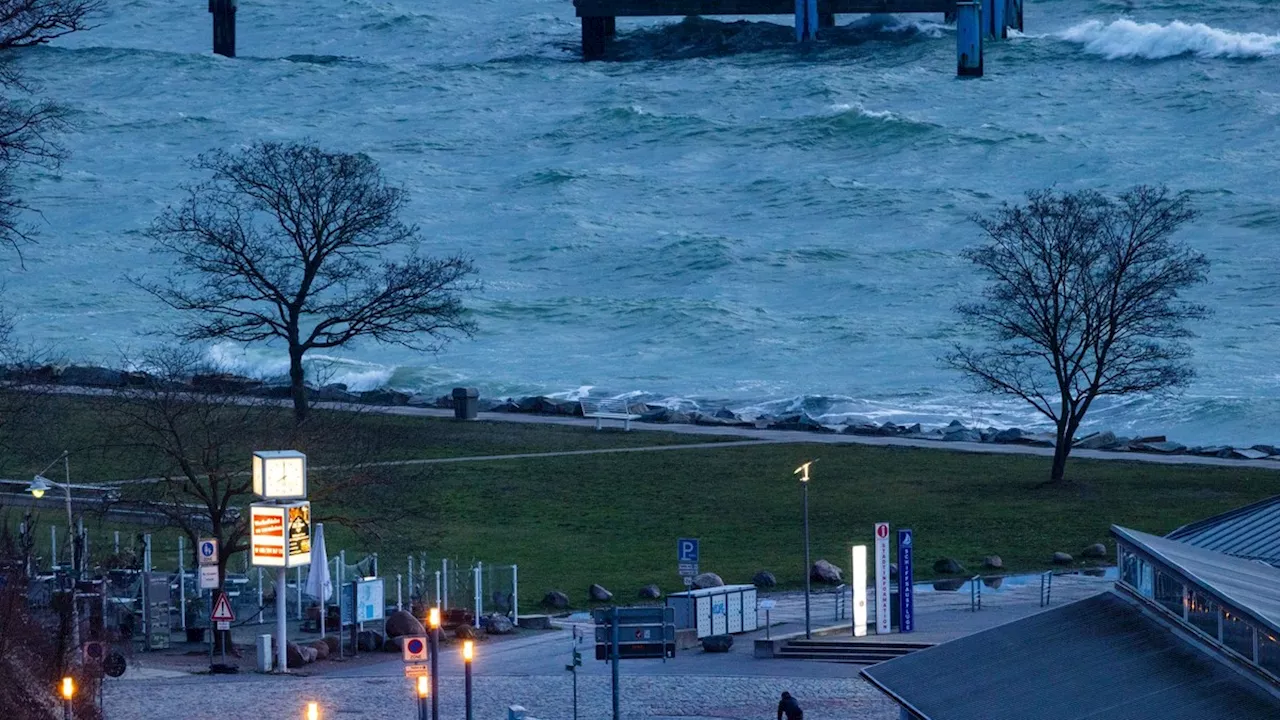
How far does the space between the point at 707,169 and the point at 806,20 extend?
1206 cm

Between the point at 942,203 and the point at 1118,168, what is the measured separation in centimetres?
887

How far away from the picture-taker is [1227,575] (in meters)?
25.3

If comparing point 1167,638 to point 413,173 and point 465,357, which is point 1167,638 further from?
point 413,173

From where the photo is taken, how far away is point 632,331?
86.6 m

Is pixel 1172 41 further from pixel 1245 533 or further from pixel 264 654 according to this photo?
pixel 264 654

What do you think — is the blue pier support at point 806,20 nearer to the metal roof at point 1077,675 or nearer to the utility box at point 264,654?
the utility box at point 264,654

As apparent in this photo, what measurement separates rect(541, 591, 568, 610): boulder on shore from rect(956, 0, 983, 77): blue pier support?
23.1 meters

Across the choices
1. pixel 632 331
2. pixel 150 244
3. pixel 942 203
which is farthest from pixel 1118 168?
pixel 150 244

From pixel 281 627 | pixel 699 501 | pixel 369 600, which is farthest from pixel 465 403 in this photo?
pixel 281 627

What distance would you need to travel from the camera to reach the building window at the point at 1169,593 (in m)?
23.8

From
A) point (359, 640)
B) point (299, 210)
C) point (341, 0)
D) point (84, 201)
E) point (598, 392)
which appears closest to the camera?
point (359, 640)

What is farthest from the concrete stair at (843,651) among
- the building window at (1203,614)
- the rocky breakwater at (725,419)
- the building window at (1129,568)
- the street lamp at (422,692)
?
the rocky breakwater at (725,419)

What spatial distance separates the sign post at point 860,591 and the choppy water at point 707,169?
30.1 meters

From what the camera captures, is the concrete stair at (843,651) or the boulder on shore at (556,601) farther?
the boulder on shore at (556,601)
